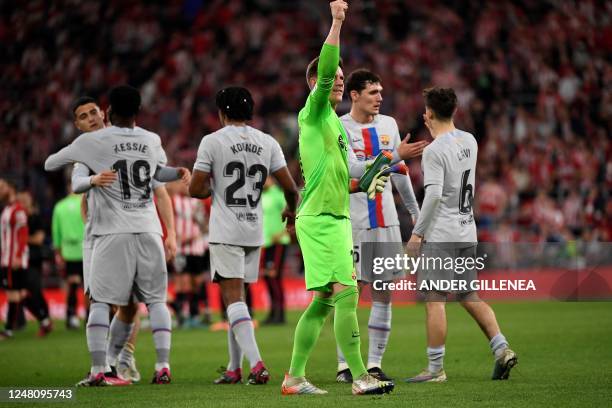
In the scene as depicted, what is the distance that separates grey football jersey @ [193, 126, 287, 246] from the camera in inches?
336

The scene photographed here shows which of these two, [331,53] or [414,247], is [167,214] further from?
[331,53]

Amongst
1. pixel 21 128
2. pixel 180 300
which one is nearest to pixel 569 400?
pixel 180 300

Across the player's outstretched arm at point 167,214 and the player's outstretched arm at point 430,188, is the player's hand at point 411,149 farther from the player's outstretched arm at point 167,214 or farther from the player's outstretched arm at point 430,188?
the player's outstretched arm at point 167,214

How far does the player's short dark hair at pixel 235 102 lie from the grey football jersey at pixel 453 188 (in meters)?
1.55

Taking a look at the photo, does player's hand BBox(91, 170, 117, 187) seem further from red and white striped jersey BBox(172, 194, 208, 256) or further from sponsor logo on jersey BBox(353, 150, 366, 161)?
red and white striped jersey BBox(172, 194, 208, 256)

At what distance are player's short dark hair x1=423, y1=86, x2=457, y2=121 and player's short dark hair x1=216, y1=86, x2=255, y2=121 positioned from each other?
1.50m

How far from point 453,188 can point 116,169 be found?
2.82 metres

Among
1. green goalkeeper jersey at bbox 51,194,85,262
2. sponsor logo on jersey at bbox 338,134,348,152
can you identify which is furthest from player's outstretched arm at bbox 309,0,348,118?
green goalkeeper jersey at bbox 51,194,85,262

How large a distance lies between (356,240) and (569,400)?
8.80ft

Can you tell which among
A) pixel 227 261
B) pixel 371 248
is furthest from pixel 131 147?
pixel 371 248

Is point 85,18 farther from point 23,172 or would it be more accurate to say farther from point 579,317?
point 579,317

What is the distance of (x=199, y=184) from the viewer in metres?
8.45

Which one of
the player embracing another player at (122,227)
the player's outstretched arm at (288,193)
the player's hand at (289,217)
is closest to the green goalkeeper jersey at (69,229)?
the player embracing another player at (122,227)

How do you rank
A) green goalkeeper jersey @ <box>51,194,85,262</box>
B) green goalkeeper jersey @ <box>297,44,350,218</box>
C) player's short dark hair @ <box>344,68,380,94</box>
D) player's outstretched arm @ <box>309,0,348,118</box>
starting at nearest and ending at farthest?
player's outstretched arm @ <box>309,0,348,118</box> → green goalkeeper jersey @ <box>297,44,350,218</box> → player's short dark hair @ <box>344,68,380,94</box> → green goalkeeper jersey @ <box>51,194,85,262</box>
